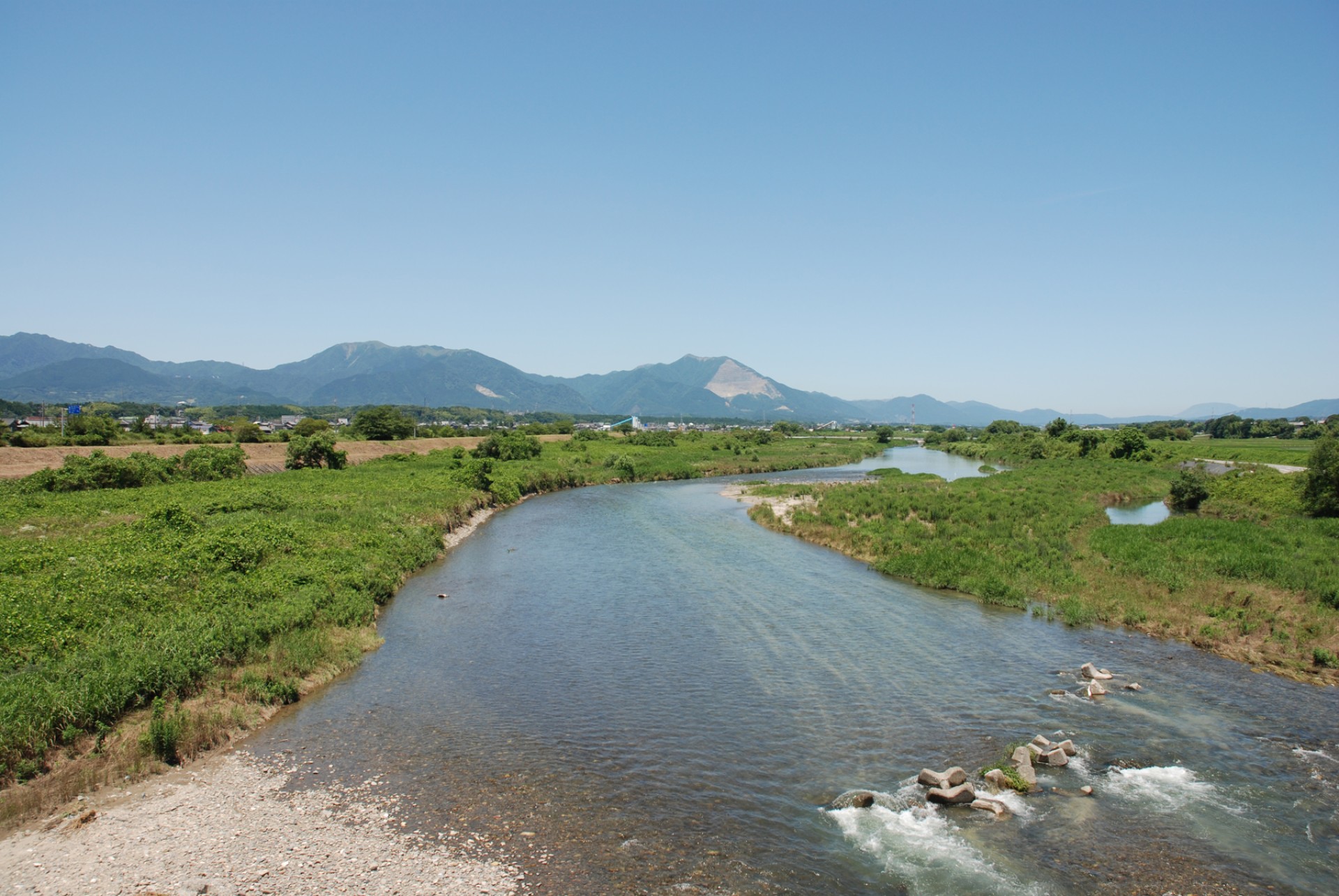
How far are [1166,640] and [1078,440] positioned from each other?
93783mm

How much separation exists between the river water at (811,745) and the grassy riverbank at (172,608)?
4.93 feet

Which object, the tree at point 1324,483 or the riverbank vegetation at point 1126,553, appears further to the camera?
the tree at point 1324,483

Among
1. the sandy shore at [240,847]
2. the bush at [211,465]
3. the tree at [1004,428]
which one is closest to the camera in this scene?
the sandy shore at [240,847]

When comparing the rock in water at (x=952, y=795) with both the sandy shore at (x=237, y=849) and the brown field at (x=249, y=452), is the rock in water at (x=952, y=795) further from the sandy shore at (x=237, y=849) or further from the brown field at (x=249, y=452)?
the brown field at (x=249, y=452)

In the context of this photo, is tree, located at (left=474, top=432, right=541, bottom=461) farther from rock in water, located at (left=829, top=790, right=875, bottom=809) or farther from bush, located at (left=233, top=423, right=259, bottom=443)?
rock in water, located at (left=829, top=790, right=875, bottom=809)

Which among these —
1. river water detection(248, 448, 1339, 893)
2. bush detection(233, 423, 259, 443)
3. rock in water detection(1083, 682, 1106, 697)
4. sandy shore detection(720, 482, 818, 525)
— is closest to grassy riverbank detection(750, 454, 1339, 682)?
sandy shore detection(720, 482, 818, 525)

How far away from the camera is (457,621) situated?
23.4 m

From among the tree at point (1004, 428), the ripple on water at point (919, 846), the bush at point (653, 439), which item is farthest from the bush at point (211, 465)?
the tree at point (1004, 428)

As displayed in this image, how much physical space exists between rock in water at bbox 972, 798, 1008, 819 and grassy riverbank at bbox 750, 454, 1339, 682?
490 inches

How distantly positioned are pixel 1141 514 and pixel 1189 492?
20.2ft

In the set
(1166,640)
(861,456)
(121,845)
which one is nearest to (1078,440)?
(861,456)

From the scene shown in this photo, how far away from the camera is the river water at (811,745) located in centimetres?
1049

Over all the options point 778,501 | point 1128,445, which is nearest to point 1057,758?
point 778,501

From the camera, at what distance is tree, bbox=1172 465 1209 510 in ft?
166
